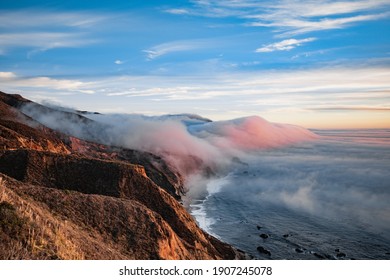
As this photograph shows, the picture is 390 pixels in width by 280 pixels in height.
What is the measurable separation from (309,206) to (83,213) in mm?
53026

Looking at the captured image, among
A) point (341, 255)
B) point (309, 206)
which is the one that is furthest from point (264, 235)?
point (309, 206)

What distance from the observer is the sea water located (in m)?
38.8

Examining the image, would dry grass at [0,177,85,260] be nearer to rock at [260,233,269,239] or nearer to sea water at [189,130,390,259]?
sea water at [189,130,390,259]

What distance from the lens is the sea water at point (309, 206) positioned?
38.8 meters

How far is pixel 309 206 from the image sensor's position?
206 ft

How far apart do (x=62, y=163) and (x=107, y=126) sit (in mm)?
77077

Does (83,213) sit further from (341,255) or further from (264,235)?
(264,235)

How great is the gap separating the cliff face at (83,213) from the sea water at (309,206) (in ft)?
38.8

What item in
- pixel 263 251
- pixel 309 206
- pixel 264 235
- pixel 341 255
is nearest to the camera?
pixel 341 255

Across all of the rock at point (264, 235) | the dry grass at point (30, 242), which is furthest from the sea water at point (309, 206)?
the dry grass at point (30, 242)

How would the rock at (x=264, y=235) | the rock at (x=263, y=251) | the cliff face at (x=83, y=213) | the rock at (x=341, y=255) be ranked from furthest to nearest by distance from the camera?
the rock at (x=264, y=235)
the rock at (x=263, y=251)
the rock at (x=341, y=255)
the cliff face at (x=83, y=213)

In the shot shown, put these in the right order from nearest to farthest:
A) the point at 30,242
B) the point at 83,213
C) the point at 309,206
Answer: the point at 30,242 < the point at 83,213 < the point at 309,206

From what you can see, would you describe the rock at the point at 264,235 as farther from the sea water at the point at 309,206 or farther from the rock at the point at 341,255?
the rock at the point at 341,255
